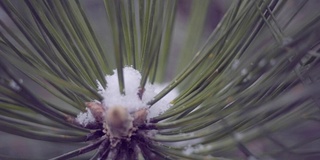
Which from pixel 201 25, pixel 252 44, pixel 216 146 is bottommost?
pixel 216 146

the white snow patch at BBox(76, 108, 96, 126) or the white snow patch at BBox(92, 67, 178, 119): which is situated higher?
the white snow patch at BBox(92, 67, 178, 119)

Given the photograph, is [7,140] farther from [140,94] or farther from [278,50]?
[278,50]

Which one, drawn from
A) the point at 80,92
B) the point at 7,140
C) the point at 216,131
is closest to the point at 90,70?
the point at 80,92

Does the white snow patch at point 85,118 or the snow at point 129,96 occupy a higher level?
the snow at point 129,96

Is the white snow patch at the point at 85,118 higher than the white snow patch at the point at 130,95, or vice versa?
the white snow patch at the point at 130,95
